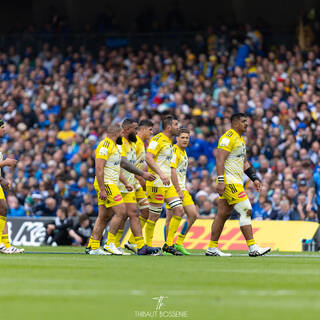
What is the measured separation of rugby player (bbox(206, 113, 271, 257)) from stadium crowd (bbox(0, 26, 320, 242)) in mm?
6403

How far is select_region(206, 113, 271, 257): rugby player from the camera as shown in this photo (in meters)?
16.5

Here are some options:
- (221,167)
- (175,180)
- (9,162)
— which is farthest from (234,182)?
(9,162)

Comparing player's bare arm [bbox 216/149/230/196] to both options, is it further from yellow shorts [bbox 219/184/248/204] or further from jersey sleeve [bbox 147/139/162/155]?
jersey sleeve [bbox 147/139/162/155]

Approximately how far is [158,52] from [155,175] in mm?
15938

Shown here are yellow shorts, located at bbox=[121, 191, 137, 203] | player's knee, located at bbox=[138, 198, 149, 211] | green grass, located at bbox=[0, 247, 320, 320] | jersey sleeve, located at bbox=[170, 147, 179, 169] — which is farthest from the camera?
player's knee, located at bbox=[138, 198, 149, 211]

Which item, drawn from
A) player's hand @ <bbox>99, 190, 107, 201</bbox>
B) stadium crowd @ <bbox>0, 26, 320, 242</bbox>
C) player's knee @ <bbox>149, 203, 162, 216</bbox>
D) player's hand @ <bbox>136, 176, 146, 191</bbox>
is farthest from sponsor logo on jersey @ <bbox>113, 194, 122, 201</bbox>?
stadium crowd @ <bbox>0, 26, 320, 242</bbox>

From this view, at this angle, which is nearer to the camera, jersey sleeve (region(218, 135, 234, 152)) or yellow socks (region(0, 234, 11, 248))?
jersey sleeve (region(218, 135, 234, 152))

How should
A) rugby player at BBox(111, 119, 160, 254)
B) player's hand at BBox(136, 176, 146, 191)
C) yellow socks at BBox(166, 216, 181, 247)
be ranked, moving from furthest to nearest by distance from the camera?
player's hand at BBox(136, 176, 146, 191) < yellow socks at BBox(166, 216, 181, 247) < rugby player at BBox(111, 119, 160, 254)

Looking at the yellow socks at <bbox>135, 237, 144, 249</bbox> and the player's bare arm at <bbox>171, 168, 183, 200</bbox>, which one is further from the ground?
the player's bare arm at <bbox>171, 168, 183, 200</bbox>

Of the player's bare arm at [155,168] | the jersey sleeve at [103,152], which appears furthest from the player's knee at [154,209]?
the jersey sleeve at [103,152]

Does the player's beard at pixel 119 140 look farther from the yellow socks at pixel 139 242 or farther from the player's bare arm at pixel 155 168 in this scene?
the yellow socks at pixel 139 242

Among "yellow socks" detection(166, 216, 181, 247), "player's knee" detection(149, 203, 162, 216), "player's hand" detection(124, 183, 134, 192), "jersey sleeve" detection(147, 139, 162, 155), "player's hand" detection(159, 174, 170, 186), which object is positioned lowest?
"yellow socks" detection(166, 216, 181, 247)

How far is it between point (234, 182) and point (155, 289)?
7.37 metres

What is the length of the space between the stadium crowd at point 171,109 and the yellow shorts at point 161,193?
566 cm
